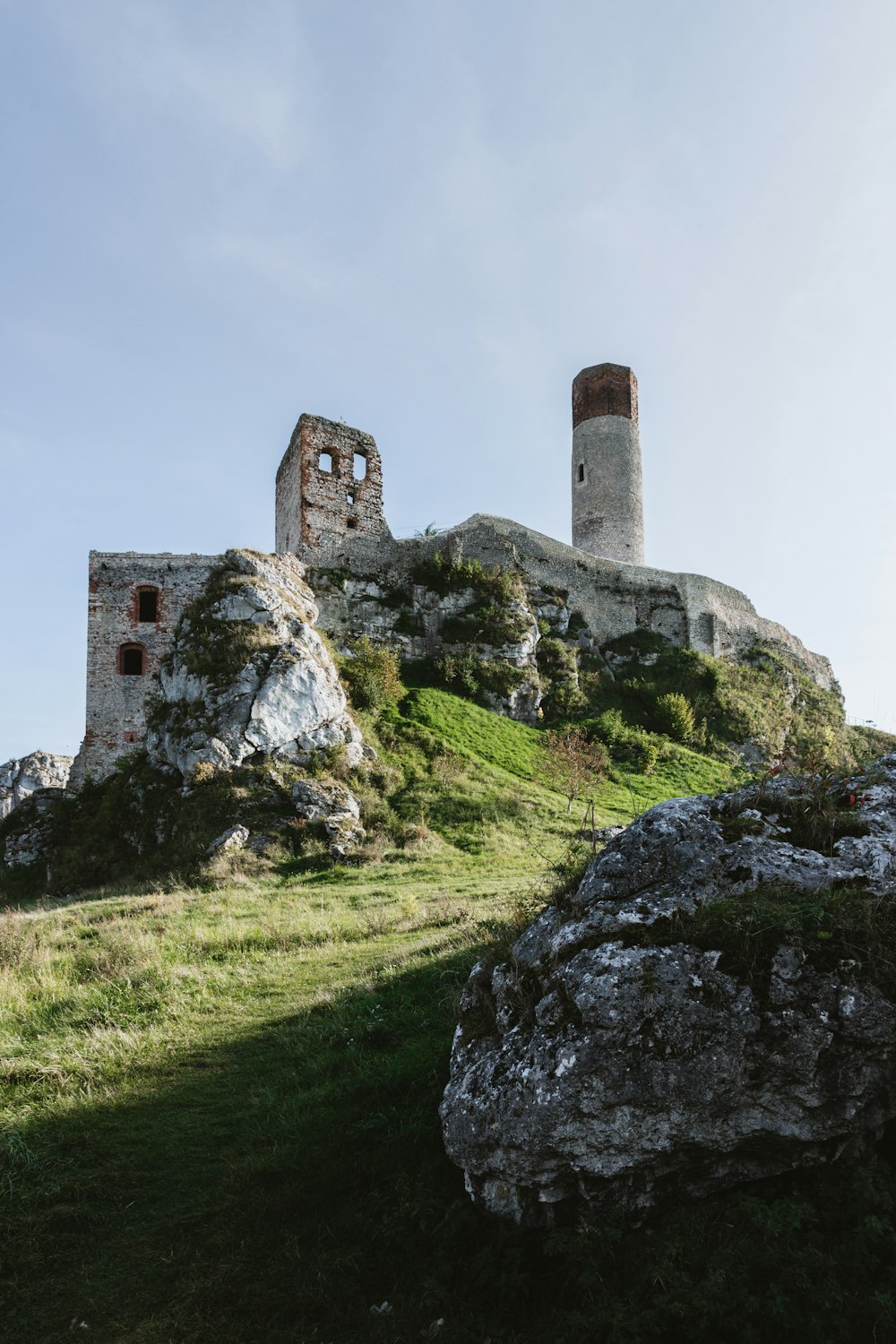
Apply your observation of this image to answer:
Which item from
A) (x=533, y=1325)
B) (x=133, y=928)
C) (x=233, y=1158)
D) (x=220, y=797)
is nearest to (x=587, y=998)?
(x=533, y=1325)

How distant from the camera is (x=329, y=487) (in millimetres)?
31031

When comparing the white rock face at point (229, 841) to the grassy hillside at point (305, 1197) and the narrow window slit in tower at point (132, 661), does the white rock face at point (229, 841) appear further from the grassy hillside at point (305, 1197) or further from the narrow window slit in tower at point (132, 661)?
the narrow window slit in tower at point (132, 661)

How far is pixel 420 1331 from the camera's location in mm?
4223

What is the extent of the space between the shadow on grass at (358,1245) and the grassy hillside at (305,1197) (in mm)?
15

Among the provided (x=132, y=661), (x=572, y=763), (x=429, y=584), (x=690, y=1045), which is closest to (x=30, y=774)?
(x=132, y=661)

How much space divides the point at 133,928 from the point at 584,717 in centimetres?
2111

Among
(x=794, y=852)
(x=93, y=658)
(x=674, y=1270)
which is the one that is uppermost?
(x=93, y=658)

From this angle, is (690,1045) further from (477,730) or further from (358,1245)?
(477,730)

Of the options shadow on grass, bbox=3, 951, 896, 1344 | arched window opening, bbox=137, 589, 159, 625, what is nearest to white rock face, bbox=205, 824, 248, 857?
arched window opening, bbox=137, 589, 159, 625

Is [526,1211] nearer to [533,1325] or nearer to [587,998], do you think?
[533,1325]

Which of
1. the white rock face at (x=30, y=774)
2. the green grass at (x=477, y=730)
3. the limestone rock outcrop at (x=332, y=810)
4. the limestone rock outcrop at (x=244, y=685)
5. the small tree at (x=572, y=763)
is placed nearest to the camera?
the limestone rock outcrop at (x=332, y=810)

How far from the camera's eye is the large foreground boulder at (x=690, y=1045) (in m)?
4.49

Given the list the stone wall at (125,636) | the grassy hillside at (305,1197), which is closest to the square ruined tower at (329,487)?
the stone wall at (125,636)

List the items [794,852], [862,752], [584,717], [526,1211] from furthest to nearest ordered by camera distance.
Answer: [862,752] < [584,717] < [794,852] < [526,1211]
